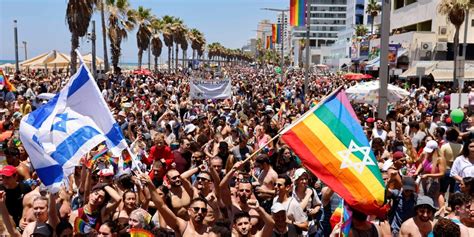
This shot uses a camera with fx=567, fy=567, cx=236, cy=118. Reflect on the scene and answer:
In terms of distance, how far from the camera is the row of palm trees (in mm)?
26703

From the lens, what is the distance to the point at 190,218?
521cm

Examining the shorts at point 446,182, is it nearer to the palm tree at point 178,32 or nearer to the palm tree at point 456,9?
the palm tree at point 456,9

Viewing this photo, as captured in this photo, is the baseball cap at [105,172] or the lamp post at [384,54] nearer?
the baseball cap at [105,172]

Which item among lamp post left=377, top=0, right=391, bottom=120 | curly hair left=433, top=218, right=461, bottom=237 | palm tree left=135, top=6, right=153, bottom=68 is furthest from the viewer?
palm tree left=135, top=6, right=153, bottom=68

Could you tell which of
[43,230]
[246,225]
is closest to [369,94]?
[246,225]

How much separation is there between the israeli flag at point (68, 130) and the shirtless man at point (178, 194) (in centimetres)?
67

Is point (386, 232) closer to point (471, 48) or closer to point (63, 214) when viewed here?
point (63, 214)

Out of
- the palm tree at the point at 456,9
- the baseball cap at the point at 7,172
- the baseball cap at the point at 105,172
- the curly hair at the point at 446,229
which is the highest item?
the palm tree at the point at 456,9

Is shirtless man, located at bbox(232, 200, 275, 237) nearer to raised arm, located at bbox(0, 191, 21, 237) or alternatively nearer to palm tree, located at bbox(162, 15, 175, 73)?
raised arm, located at bbox(0, 191, 21, 237)

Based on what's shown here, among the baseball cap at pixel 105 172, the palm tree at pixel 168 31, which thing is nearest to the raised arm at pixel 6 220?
the baseball cap at pixel 105 172

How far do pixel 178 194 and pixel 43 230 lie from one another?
163cm

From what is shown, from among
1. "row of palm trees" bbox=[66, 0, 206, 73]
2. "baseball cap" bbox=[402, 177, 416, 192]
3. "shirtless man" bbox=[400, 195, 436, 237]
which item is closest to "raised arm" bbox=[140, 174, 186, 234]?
"shirtless man" bbox=[400, 195, 436, 237]

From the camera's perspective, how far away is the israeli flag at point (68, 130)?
17.6 feet

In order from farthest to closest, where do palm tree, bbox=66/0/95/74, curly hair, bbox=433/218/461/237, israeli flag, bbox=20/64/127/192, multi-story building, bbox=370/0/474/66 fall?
multi-story building, bbox=370/0/474/66, palm tree, bbox=66/0/95/74, israeli flag, bbox=20/64/127/192, curly hair, bbox=433/218/461/237
